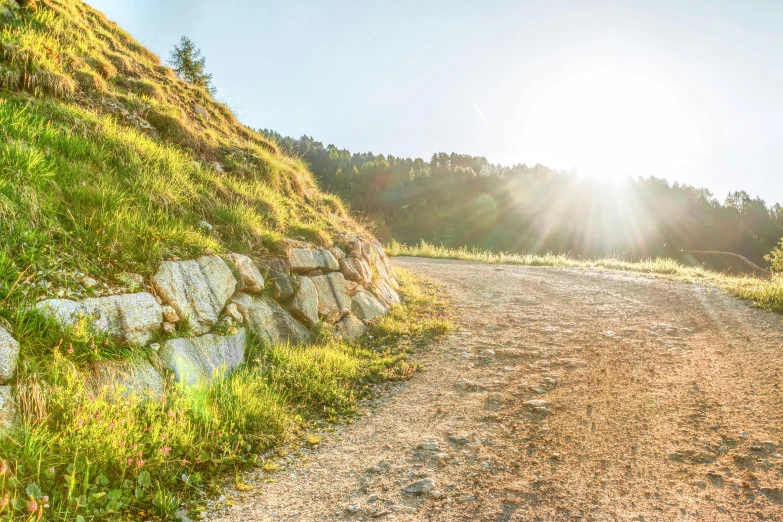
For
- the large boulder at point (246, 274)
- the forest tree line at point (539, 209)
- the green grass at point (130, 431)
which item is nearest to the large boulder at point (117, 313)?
the green grass at point (130, 431)

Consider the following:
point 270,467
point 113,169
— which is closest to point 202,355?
point 270,467

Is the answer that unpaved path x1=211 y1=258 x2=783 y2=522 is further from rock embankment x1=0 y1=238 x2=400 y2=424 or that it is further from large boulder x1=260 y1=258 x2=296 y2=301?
large boulder x1=260 y1=258 x2=296 y2=301

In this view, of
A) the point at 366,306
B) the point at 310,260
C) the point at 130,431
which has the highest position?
the point at 310,260

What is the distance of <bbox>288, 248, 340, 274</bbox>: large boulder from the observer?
25.2 ft

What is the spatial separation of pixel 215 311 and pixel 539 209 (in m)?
85.2

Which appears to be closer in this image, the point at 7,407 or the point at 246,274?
the point at 7,407

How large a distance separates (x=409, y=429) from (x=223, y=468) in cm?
203

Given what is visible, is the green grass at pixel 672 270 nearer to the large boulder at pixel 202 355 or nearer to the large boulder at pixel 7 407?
the large boulder at pixel 202 355

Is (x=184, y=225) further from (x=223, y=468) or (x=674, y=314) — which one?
(x=674, y=314)

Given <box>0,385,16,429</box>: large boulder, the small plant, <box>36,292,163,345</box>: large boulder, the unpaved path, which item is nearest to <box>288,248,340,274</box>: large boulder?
the unpaved path

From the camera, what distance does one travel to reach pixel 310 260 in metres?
8.02

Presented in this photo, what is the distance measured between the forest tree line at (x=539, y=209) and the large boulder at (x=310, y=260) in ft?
209

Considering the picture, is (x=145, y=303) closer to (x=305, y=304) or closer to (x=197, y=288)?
(x=197, y=288)

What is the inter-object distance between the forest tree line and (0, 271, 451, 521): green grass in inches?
2650
